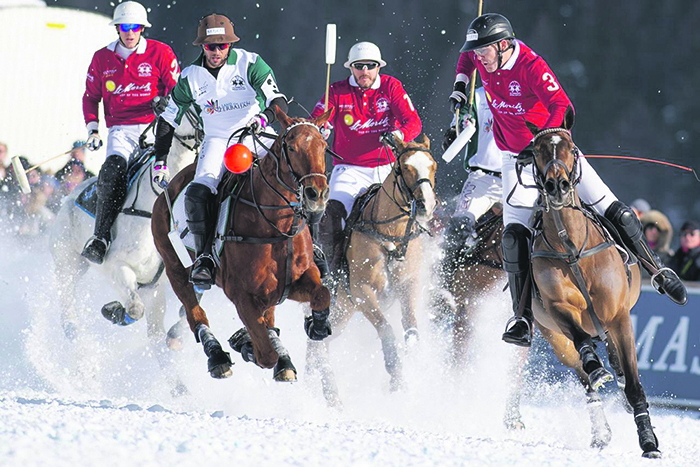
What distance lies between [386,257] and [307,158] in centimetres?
254

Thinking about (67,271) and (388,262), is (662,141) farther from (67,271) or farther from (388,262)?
(67,271)

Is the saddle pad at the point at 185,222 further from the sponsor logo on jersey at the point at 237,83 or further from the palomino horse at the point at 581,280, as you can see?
the palomino horse at the point at 581,280

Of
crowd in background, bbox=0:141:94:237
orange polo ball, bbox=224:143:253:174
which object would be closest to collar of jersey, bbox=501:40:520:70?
orange polo ball, bbox=224:143:253:174

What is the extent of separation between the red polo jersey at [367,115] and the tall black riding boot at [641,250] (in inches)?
104

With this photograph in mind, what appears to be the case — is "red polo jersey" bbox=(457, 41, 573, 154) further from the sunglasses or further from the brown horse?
the sunglasses

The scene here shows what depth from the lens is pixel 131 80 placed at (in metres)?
9.18

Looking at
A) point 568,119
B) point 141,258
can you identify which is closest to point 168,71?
point 141,258

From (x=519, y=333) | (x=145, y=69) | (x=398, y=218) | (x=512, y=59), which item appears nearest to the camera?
(x=519, y=333)

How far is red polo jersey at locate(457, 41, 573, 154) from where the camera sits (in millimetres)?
7145

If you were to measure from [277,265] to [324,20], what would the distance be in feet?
39.7

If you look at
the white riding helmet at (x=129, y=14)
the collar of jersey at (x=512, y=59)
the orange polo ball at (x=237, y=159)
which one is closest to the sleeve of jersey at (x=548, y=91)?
the collar of jersey at (x=512, y=59)

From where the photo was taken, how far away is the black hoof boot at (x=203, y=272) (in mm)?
7027

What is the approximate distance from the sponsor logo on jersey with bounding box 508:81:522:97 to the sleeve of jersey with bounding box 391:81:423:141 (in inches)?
73.3

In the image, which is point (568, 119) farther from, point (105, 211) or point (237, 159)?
point (105, 211)
